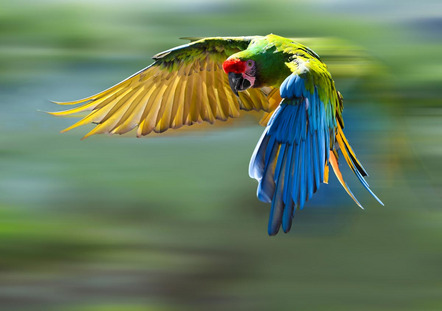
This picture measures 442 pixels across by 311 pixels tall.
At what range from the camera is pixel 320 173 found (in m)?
0.74

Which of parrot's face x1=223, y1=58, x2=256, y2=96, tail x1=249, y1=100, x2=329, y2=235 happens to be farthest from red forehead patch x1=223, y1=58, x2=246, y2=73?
tail x1=249, y1=100, x2=329, y2=235

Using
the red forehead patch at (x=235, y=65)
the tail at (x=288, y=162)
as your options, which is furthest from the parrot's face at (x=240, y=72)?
Result: the tail at (x=288, y=162)

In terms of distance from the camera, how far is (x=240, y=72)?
0.89 m

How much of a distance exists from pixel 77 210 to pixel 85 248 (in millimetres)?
147

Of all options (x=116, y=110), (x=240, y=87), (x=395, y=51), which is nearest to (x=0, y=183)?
(x=116, y=110)

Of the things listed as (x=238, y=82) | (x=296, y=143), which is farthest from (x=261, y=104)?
(x=296, y=143)

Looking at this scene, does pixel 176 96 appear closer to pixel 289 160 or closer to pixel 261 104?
pixel 261 104

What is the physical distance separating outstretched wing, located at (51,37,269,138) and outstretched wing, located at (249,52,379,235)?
0.18m

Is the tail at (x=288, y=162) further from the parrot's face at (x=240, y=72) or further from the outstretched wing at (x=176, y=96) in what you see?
the outstretched wing at (x=176, y=96)

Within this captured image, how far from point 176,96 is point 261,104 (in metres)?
0.16

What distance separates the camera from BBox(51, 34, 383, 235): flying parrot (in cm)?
72

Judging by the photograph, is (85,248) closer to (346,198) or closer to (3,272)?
(3,272)

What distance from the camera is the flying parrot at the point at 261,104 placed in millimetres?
719

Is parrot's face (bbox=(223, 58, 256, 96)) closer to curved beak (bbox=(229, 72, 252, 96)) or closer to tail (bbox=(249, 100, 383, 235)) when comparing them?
curved beak (bbox=(229, 72, 252, 96))
